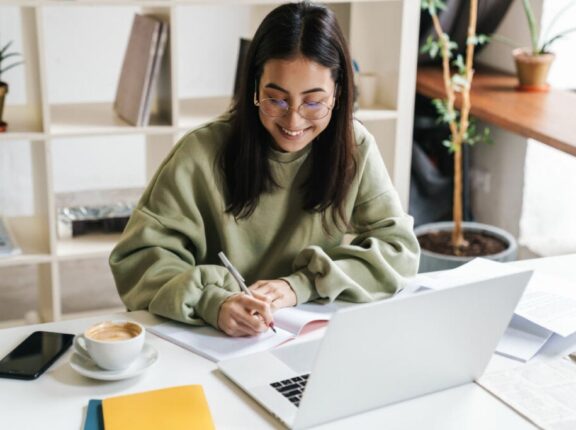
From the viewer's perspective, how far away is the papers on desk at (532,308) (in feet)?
4.88

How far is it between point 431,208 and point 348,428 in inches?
96.7

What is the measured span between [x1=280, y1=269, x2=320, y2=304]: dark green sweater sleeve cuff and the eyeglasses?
29 centimetres

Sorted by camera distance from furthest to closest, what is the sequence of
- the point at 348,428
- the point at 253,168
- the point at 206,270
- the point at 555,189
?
the point at 555,189, the point at 253,168, the point at 206,270, the point at 348,428

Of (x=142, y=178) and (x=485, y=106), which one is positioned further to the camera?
(x=142, y=178)

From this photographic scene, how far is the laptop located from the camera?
1.15 m

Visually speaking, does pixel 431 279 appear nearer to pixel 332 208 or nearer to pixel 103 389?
pixel 332 208

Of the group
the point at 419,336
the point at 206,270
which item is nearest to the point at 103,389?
the point at 206,270

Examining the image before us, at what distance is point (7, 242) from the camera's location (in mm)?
2781

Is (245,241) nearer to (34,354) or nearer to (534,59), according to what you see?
(34,354)

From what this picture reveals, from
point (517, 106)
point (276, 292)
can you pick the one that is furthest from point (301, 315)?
point (517, 106)

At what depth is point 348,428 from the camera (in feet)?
4.00

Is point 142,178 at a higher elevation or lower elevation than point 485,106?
lower

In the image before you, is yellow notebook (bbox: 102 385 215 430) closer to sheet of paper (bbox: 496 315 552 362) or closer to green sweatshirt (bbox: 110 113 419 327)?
green sweatshirt (bbox: 110 113 419 327)

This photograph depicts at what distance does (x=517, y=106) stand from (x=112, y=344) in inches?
79.4
